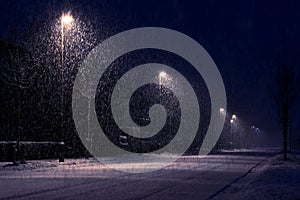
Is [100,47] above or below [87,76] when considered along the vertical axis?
above

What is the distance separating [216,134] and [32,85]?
8897cm

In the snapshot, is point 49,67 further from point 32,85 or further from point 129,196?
point 129,196

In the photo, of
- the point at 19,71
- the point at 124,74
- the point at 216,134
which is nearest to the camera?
the point at 19,71

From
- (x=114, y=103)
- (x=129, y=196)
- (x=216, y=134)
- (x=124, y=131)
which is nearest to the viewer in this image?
(x=129, y=196)

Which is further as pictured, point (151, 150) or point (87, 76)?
point (151, 150)

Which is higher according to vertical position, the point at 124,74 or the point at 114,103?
the point at 124,74

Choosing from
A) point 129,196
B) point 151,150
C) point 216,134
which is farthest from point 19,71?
point 216,134

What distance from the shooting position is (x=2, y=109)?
37.4 meters

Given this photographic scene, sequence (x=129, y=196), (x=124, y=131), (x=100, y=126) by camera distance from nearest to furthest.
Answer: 1. (x=129, y=196)
2. (x=100, y=126)
3. (x=124, y=131)

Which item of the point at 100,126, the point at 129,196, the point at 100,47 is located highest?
the point at 100,47

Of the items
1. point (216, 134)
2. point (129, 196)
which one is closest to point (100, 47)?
point (129, 196)

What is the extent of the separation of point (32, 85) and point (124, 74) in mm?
23784

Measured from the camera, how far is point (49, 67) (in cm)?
4169

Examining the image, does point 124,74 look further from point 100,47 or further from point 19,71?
point 19,71
